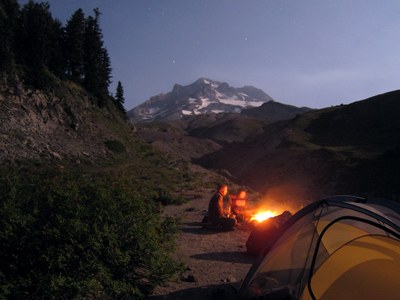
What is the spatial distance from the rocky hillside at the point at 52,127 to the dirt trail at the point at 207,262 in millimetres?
16520

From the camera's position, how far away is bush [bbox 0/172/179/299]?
5426 mm

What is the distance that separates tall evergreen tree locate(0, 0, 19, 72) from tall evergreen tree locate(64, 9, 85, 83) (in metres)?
7.92

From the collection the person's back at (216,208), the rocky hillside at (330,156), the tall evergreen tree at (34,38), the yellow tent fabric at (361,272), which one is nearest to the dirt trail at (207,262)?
the person's back at (216,208)

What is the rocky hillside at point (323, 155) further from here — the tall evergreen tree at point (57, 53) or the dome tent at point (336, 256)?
the dome tent at point (336, 256)

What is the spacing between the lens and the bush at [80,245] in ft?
17.8

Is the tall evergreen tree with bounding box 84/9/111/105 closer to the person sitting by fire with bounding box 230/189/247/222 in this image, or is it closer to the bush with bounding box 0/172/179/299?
the person sitting by fire with bounding box 230/189/247/222

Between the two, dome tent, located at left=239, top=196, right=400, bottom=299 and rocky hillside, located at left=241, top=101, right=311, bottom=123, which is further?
rocky hillside, located at left=241, top=101, right=311, bottom=123

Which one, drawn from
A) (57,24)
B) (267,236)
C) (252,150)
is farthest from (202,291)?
(252,150)

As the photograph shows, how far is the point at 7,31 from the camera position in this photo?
32.3 metres

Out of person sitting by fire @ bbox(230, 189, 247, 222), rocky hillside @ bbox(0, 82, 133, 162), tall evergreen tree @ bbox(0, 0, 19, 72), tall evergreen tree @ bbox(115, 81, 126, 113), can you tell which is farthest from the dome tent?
tall evergreen tree @ bbox(115, 81, 126, 113)

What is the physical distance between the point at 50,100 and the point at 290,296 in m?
32.3

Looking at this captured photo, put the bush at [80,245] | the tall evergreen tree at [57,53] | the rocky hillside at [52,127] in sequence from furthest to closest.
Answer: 1. the tall evergreen tree at [57,53]
2. the rocky hillside at [52,127]
3. the bush at [80,245]

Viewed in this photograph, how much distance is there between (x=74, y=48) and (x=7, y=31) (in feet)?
41.7

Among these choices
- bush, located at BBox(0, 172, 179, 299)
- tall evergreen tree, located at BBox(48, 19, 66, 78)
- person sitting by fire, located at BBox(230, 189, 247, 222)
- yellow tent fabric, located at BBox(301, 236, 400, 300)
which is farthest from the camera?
tall evergreen tree, located at BBox(48, 19, 66, 78)
